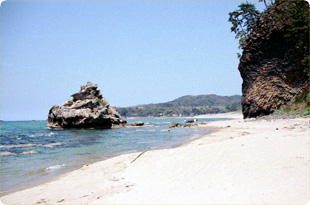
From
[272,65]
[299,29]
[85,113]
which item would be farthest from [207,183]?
[85,113]

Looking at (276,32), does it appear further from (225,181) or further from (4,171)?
(4,171)

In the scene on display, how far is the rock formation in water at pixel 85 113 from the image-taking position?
133ft

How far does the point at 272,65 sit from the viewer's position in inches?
1055

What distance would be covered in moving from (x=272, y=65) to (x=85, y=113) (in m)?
32.4

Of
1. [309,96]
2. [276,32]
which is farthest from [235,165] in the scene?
[276,32]

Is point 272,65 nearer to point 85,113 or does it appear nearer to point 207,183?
point 207,183

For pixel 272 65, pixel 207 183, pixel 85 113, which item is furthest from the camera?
pixel 85 113

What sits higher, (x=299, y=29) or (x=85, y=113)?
(x=299, y=29)

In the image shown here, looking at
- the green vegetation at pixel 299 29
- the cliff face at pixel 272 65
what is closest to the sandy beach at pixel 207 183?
the green vegetation at pixel 299 29

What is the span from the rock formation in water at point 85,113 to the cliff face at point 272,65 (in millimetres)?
26637

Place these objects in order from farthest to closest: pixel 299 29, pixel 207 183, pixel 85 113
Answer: pixel 85 113 < pixel 299 29 < pixel 207 183

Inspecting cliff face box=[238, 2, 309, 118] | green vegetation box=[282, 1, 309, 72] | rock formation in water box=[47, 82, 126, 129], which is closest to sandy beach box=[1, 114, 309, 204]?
green vegetation box=[282, 1, 309, 72]

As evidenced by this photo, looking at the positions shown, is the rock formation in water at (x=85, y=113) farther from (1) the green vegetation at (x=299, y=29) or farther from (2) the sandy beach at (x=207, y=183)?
(2) the sandy beach at (x=207, y=183)

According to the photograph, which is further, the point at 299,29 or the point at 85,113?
the point at 85,113
